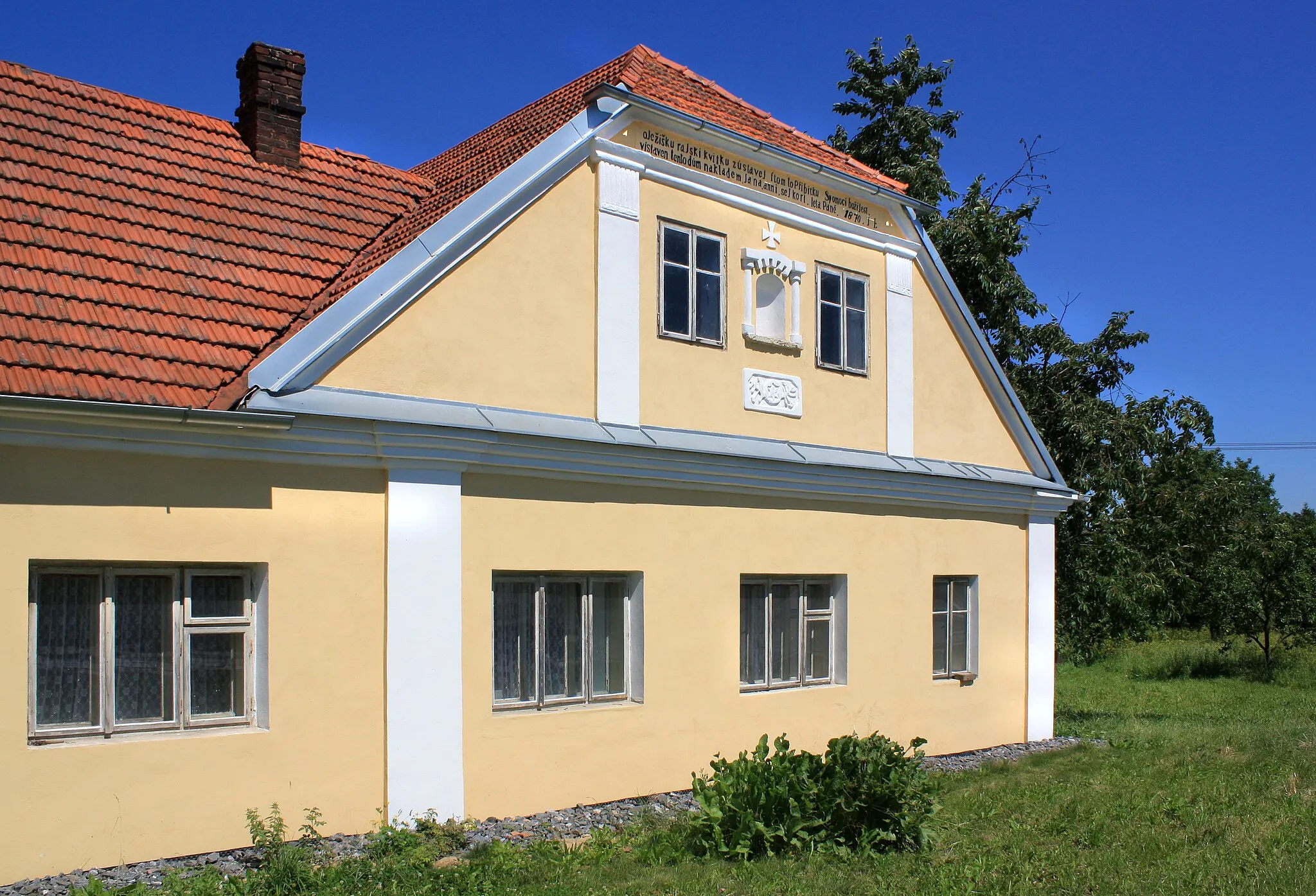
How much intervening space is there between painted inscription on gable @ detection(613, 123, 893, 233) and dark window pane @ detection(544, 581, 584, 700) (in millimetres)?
4032

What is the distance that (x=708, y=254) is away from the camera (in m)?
11.0

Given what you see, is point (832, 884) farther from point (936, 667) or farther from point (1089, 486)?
point (1089, 486)

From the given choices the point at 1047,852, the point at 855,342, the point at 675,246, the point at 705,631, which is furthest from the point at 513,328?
the point at 1047,852

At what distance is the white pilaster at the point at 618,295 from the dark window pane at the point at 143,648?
3829mm

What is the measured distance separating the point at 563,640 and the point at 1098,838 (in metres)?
4.46

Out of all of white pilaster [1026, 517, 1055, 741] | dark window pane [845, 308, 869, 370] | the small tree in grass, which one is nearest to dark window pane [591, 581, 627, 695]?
dark window pane [845, 308, 869, 370]

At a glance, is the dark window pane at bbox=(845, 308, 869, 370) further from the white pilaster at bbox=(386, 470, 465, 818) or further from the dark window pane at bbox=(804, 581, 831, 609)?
the white pilaster at bbox=(386, 470, 465, 818)

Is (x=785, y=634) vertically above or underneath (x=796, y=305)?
underneath

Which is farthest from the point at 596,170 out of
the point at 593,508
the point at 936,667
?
the point at 936,667

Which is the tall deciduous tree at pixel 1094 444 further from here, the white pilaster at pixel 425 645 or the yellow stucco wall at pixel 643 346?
the white pilaster at pixel 425 645

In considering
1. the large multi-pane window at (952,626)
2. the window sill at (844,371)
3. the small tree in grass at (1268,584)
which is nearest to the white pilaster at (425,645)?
the window sill at (844,371)

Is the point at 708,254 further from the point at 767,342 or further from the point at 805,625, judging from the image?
the point at 805,625

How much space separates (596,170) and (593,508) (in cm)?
297

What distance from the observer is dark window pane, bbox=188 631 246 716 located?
770cm
